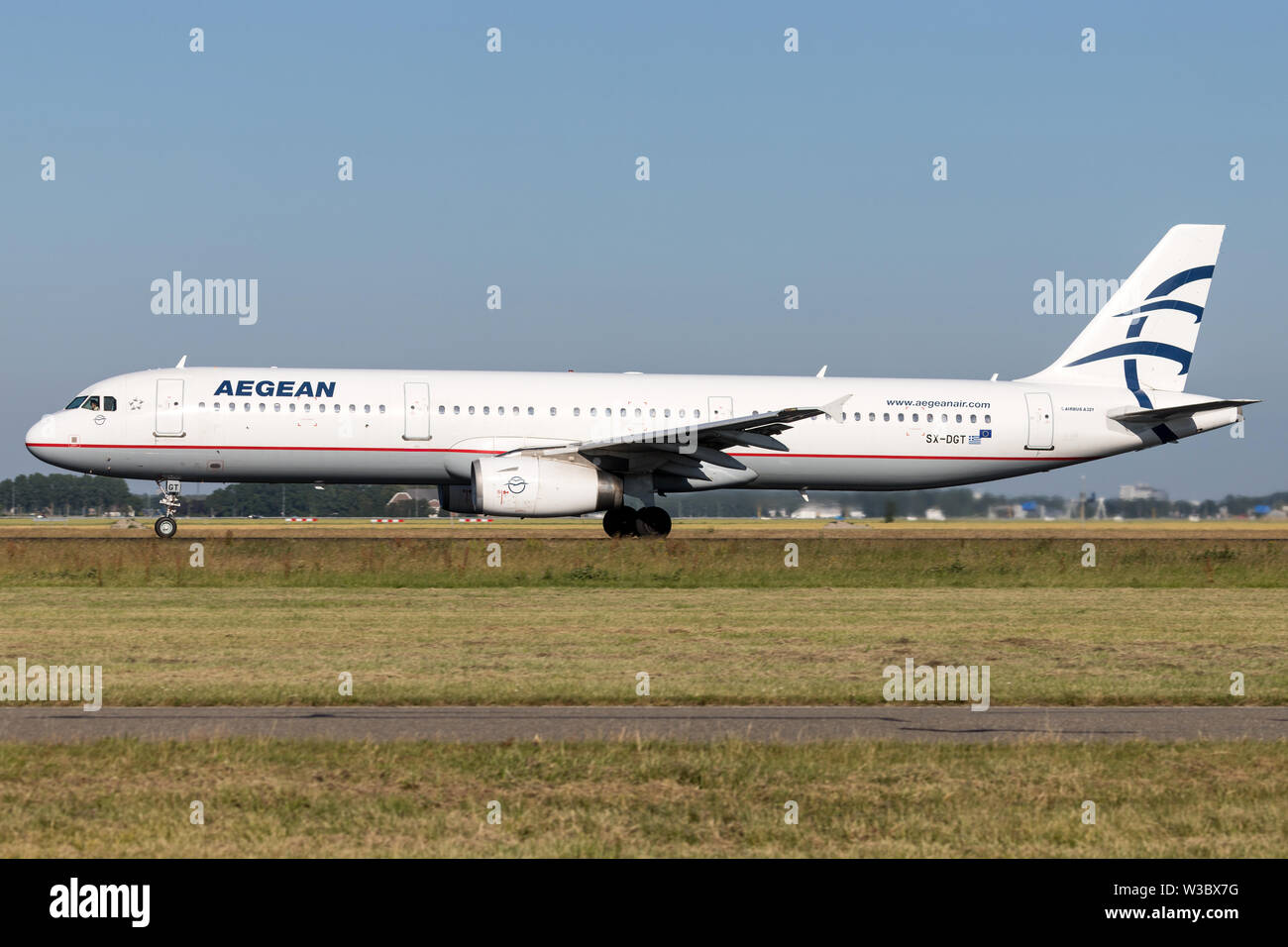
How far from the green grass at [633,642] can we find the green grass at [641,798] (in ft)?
9.84

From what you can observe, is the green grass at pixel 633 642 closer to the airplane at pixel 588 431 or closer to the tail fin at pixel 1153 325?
the airplane at pixel 588 431

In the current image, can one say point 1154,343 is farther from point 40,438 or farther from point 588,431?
point 40,438

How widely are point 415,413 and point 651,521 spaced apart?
21.0 feet

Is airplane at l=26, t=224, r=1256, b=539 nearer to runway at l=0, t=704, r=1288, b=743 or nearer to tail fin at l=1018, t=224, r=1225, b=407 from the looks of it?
tail fin at l=1018, t=224, r=1225, b=407

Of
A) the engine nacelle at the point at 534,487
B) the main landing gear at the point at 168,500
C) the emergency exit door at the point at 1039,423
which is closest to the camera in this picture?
the engine nacelle at the point at 534,487

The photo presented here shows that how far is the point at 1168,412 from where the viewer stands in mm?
37812

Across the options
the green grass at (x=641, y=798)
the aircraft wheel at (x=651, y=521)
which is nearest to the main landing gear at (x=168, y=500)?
the aircraft wheel at (x=651, y=521)

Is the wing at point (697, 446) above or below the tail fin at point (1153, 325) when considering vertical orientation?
below

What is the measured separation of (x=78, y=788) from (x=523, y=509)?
881 inches

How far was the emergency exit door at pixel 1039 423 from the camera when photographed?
38094 millimetres

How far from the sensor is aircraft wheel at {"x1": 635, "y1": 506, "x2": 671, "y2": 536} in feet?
115

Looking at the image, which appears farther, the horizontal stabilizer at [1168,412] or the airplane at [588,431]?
the horizontal stabilizer at [1168,412]

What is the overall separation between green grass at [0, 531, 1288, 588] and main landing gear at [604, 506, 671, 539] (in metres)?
4.61

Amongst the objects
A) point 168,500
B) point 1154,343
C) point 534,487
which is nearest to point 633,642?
point 534,487
